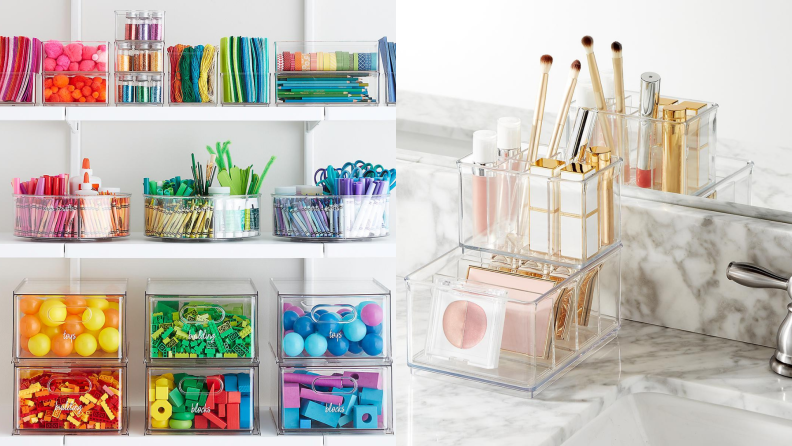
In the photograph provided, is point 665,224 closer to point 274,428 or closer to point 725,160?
point 725,160

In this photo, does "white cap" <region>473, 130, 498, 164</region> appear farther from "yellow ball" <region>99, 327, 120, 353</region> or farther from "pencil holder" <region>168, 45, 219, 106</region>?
"yellow ball" <region>99, 327, 120, 353</region>

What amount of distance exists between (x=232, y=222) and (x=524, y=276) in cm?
59

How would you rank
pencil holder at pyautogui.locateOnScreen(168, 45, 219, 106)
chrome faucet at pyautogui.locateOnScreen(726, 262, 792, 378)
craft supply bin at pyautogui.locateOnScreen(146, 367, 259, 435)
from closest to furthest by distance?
chrome faucet at pyautogui.locateOnScreen(726, 262, 792, 378) < pencil holder at pyautogui.locateOnScreen(168, 45, 219, 106) < craft supply bin at pyautogui.locateOnScreen(146, 367, 259, 435)

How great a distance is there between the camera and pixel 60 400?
142cm

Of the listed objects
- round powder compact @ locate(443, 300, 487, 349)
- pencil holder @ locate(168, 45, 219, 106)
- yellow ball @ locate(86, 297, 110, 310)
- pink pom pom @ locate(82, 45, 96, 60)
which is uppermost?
pink pom pom @ locate(82, 45, 96, 60)

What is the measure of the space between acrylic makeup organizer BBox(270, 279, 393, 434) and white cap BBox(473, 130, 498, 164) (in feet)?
1.46

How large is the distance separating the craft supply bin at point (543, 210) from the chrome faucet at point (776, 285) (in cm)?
A: 16

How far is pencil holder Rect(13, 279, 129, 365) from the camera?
1404 millimetres

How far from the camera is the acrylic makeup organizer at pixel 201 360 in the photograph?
4.65ft

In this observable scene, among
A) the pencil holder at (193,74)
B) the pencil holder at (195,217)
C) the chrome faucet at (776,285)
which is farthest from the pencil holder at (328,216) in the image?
the chrome faucet at (776,285)

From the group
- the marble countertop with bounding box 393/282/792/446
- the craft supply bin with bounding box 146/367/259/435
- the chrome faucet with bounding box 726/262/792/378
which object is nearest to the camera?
the marble countertop with bounding box 393/282/792/446

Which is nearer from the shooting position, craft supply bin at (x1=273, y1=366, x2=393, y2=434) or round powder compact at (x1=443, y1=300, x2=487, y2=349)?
round powder compact at (x1=443, y1=300, x2=487, y2=349)

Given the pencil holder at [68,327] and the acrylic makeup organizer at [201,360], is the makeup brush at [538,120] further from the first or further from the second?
the pencil holder at [68,327]

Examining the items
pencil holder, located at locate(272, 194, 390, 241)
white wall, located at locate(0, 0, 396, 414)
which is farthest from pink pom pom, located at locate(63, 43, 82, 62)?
pencil holder, located at locate(272, 194, 390, 241)
